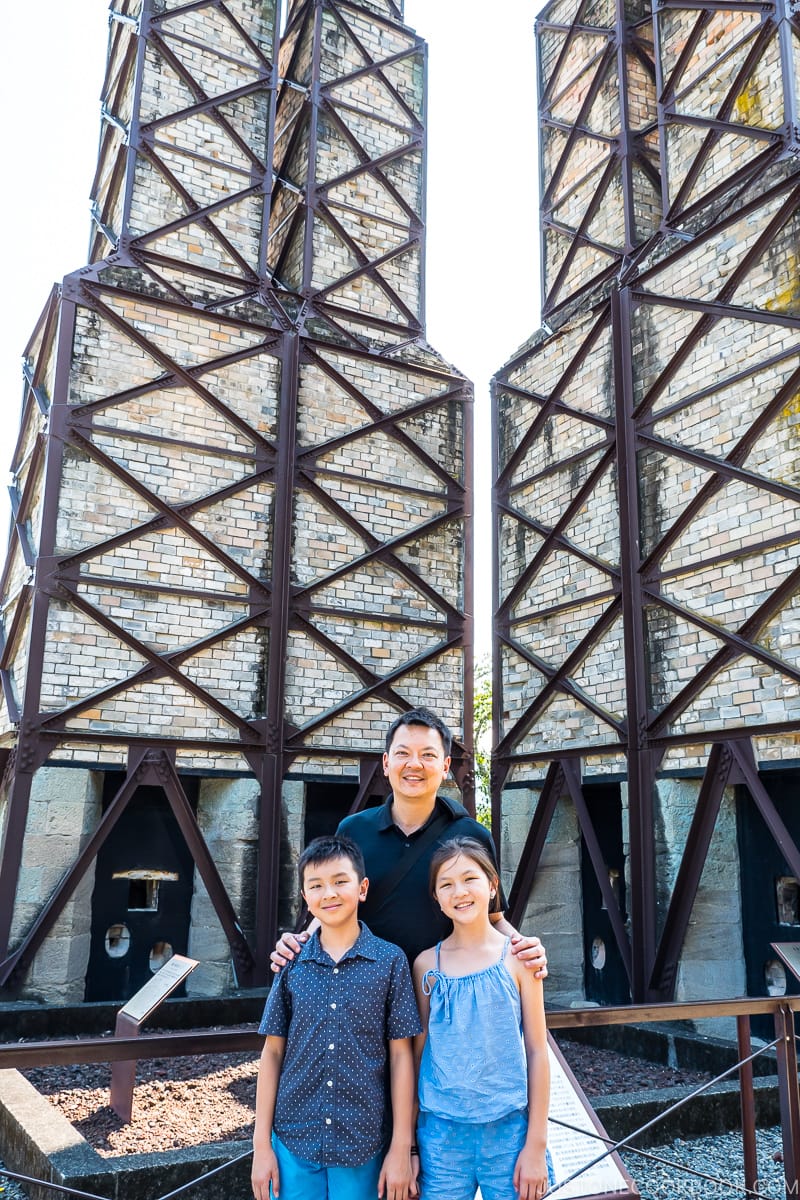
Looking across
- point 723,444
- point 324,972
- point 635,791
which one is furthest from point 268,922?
point 324,972

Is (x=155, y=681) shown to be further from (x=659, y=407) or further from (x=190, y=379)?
(x=659, y=407)

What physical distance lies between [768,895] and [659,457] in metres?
4.76

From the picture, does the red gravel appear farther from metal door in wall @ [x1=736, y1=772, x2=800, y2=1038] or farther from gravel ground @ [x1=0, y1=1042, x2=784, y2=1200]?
metal door in wall @ [x1=736, y1=772, x2=800, y2=1038]

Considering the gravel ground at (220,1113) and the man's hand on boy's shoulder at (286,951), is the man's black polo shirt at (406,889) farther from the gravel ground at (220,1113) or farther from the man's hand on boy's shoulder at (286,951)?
the gravel ground at (220,1113)

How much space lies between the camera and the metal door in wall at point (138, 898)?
1018cm

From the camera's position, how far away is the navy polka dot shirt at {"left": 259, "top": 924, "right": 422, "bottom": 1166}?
2.65m

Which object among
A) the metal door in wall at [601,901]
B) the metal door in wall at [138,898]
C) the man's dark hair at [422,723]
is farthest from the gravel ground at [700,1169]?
the metal door in wall at [138,898]

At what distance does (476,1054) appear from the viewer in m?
2.72

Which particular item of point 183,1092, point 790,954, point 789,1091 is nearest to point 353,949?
point 789,1091

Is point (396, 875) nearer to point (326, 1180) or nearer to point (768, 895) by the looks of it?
point (326, 1180)

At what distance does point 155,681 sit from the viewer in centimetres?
1064

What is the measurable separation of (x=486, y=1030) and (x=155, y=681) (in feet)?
27.7

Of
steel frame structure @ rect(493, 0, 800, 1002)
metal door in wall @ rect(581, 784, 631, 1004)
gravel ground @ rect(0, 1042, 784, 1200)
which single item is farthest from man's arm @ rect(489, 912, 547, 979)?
metal door in wall @ rect(581, 784, 631, 1004)

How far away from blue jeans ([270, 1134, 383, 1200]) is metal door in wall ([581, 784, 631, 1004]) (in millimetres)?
8434
